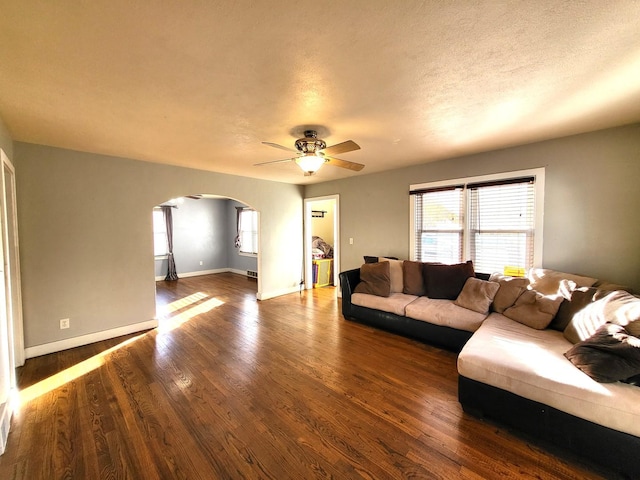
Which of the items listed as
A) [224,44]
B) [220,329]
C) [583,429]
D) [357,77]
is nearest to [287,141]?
[357,77]

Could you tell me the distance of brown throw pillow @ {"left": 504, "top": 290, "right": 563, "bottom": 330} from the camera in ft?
8.48

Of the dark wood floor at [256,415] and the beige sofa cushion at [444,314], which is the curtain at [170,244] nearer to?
the dark wood floor at [256,415]

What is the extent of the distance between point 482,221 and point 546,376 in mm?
2408

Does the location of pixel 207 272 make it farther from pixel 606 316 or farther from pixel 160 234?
pixel 606 316

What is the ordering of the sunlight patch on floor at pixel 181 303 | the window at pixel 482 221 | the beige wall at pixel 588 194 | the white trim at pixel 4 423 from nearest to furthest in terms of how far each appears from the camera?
the white trim at pixel 4 423, the beige wall at pixel 588 194, the window at pixel 482 221, the sunlight patch on floor at pixel 181 303

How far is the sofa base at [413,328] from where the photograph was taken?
3.09m

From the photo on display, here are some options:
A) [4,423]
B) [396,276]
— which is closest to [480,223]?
[396,276]

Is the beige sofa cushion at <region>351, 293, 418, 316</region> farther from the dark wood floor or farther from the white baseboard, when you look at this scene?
the white baseboard

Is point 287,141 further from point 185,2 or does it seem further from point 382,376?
point 382,376

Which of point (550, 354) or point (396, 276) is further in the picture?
point (396, 276)

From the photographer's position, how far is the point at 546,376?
179cm

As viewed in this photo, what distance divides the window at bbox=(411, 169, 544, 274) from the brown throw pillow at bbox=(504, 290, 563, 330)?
28.2 inches

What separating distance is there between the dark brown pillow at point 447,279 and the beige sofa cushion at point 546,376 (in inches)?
42.3

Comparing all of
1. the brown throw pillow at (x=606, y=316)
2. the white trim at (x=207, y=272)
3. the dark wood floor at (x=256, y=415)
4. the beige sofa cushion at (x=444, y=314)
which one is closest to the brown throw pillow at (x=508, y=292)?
the beige sofa cushion at (x=444, y=314)
